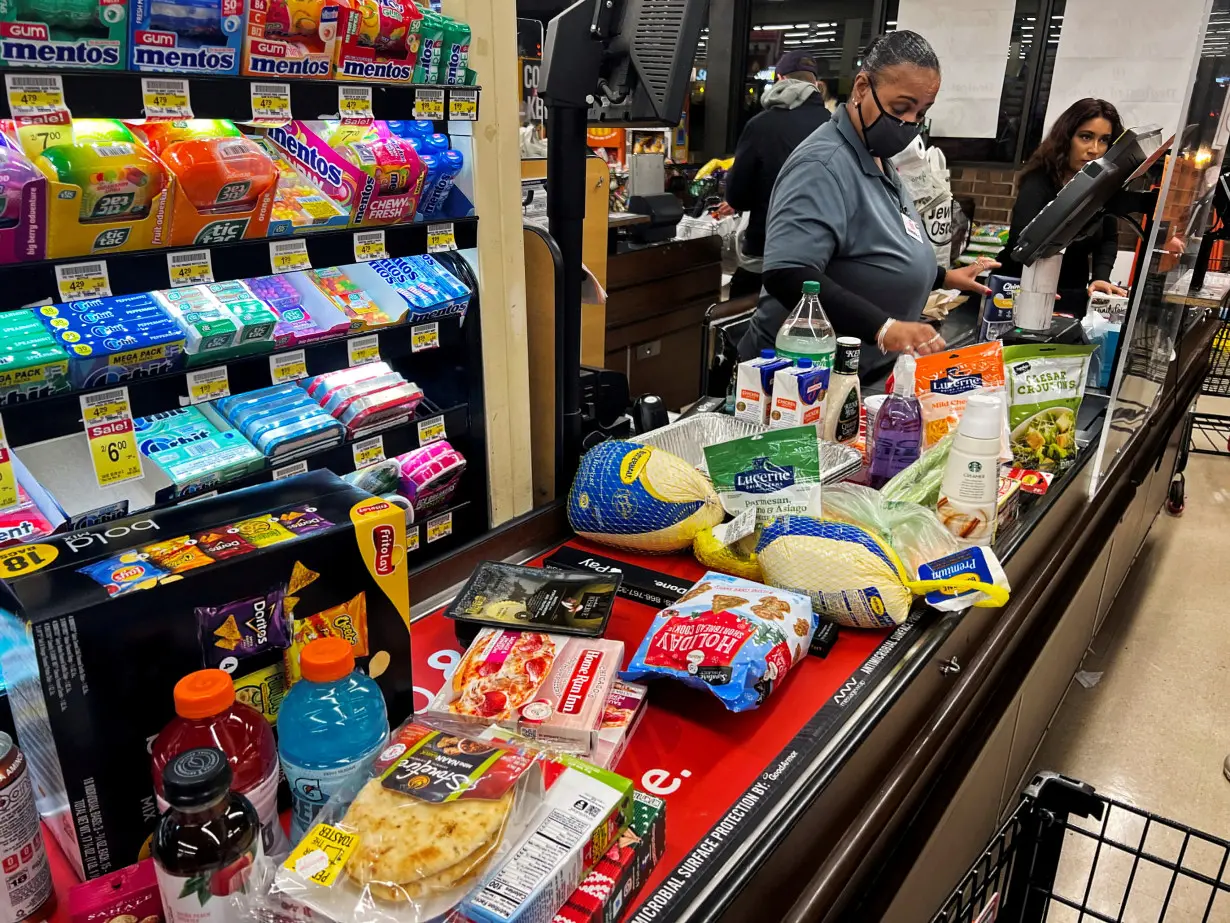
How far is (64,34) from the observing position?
5.44ft

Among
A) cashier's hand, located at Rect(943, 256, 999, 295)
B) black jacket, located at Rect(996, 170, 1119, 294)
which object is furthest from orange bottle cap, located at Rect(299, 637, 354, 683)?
black jacket, located at Rect(996, 170, 1119, 294)

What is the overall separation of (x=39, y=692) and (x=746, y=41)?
859cm

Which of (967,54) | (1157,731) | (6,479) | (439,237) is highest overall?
(967,54)

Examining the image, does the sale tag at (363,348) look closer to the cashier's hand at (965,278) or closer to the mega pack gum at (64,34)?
the mega pack gum at (64,34)

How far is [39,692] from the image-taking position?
2.50 feet

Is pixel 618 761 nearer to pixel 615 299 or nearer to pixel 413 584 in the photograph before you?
pixel 413 584


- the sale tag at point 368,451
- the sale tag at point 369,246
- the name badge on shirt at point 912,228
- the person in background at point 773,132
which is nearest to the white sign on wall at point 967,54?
the person in background at point 773,132

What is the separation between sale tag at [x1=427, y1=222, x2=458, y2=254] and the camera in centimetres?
247

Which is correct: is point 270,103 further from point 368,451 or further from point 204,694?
point 204,694

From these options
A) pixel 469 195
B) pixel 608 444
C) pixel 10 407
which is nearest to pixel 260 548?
pixel 608 444

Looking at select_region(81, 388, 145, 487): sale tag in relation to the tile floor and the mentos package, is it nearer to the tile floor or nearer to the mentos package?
the mentos package

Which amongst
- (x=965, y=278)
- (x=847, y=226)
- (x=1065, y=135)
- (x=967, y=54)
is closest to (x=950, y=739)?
(x=847, y=226)

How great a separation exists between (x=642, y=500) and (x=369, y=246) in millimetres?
1327

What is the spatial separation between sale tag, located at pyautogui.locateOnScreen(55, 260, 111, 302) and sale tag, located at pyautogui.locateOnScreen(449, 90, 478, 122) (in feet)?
3.12
